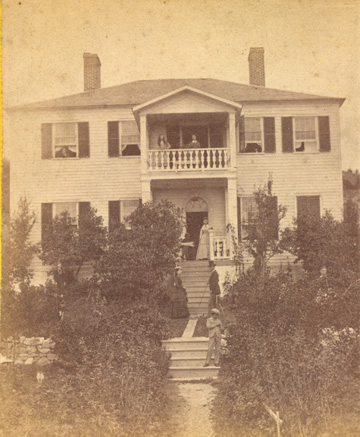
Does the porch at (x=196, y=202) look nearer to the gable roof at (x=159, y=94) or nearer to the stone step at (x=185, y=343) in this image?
the gable roof at (x=159, y=94)

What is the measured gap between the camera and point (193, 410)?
868 cm

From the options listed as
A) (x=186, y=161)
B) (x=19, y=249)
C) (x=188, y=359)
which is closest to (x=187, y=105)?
(x=186, y=161)

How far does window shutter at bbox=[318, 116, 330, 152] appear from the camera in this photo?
61.7 feet

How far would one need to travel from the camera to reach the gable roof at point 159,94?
62.1ft

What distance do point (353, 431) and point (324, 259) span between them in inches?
282

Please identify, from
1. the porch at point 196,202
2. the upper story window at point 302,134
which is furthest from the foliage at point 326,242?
the porch at point 196,202

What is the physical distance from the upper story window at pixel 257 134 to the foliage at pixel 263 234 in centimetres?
331

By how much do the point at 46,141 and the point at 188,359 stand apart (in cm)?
1077

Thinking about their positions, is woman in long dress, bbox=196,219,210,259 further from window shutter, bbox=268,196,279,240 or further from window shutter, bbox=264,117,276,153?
window shutter, bbox=264,117,276,153

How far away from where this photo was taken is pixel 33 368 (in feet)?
34.9

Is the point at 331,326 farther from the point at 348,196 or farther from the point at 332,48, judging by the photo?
the point at 348,196

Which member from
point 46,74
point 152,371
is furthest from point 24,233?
point 152,371

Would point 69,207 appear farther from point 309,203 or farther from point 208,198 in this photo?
point 309,203

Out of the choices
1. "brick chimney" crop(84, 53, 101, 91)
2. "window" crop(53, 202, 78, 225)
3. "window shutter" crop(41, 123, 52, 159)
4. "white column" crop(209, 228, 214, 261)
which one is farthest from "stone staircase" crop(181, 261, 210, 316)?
"brick chimney" crop(84, 53, 101, 91)
